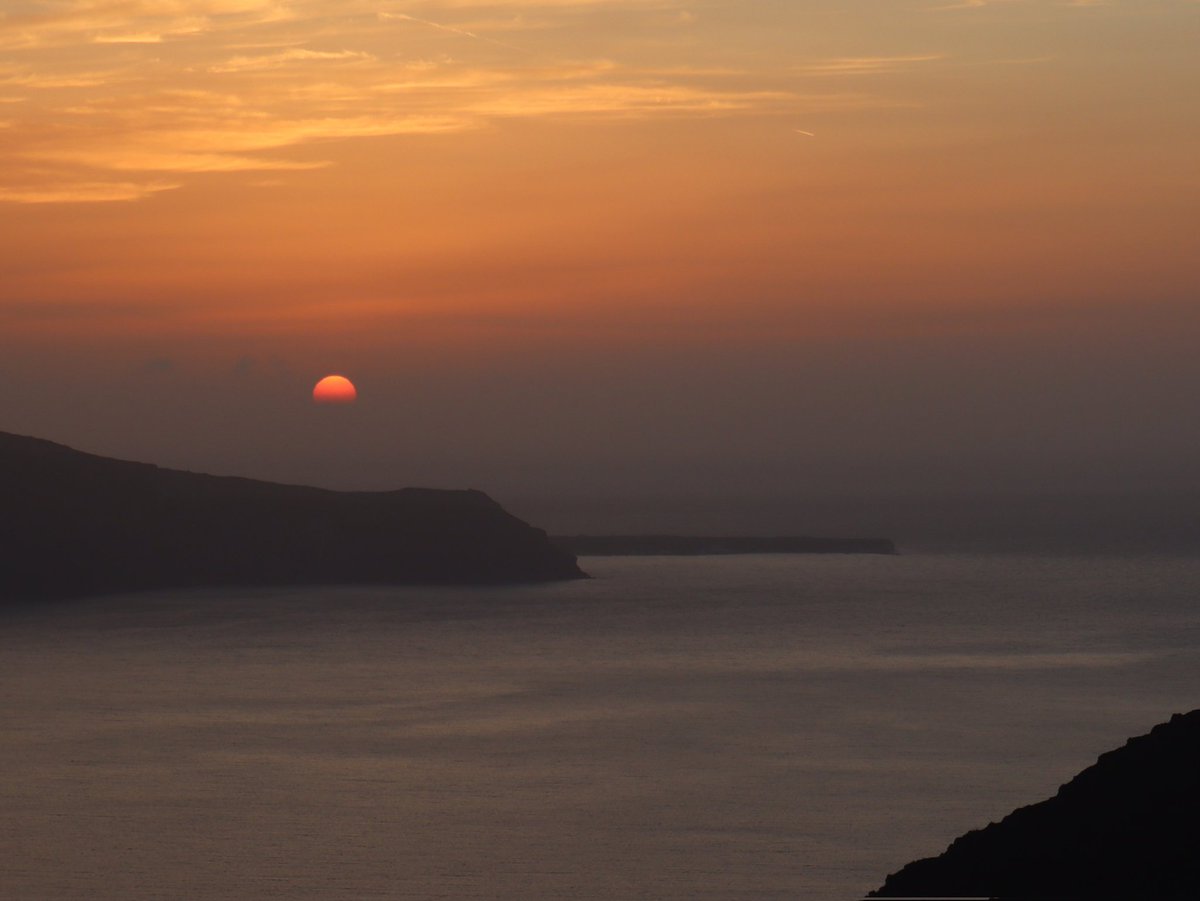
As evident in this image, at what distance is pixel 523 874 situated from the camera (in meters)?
32.2

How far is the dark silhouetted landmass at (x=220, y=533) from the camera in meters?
119

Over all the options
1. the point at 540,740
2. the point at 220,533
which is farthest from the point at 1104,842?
the point at 220,533

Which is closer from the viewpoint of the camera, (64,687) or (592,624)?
(64,687)

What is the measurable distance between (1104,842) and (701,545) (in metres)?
167

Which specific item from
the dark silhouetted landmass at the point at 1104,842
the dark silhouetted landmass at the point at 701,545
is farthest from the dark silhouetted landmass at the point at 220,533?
the dark silhouetted landmass at the point at 1104,842

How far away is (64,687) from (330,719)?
695 inches

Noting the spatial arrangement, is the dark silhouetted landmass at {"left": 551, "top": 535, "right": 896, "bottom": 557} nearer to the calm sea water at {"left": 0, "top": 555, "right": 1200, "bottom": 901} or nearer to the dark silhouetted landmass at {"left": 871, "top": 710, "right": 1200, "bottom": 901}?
the calm sea water at {"left": 0, "top": 555, "right": 1200, "bottom": 901}

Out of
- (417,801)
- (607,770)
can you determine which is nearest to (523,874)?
(417,801)

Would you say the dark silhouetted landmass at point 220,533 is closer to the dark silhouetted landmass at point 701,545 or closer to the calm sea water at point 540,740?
the calm sea water at point 540,740

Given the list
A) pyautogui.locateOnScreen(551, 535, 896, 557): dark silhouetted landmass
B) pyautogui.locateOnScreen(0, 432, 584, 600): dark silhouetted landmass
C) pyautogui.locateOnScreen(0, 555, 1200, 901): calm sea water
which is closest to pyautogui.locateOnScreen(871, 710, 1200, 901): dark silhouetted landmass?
pyautogui.locateOnScreen(0, 555, 1200, 901): calm sea water

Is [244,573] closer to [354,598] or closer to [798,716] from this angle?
[354,598]

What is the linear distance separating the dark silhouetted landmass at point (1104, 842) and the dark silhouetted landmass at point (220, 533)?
359 feet

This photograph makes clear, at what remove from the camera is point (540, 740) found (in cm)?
5006

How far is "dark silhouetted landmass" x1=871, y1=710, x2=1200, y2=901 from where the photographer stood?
50.8ft
